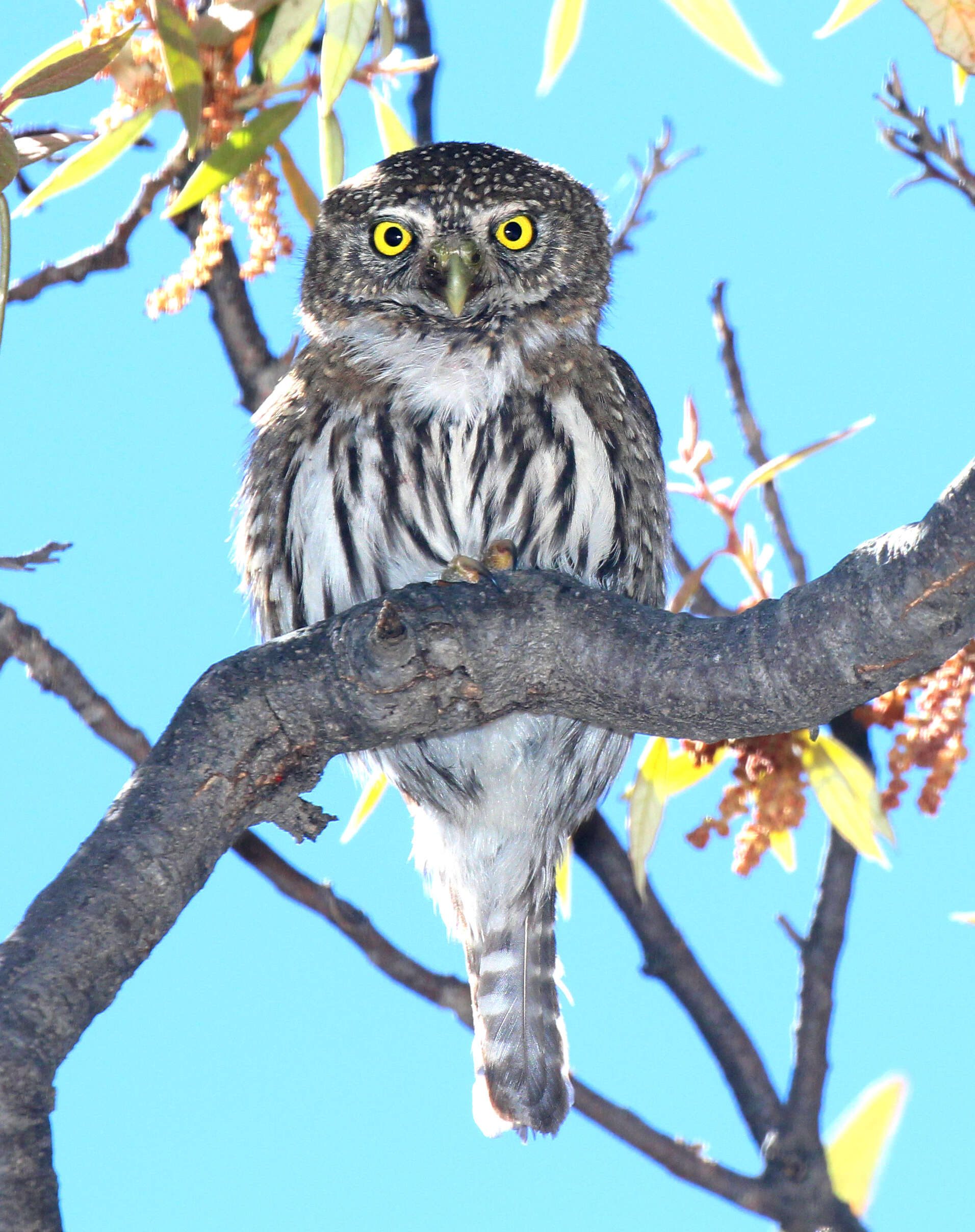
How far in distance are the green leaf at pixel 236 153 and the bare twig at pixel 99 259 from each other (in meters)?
0.52

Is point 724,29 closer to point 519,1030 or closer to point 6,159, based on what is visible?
point 6,159

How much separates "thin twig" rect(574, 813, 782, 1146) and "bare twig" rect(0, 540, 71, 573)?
5.22 feet

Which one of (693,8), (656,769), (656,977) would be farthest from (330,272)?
(656,977)

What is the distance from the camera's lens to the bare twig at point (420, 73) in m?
3.35

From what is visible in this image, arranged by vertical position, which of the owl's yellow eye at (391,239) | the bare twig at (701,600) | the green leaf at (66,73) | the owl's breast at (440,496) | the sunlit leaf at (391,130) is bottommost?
the green leaf at (66,73)

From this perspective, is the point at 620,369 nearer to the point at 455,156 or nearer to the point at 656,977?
the point at 455,156

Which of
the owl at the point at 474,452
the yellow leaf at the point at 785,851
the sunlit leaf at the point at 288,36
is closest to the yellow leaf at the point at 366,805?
the owl at the point at 474,452

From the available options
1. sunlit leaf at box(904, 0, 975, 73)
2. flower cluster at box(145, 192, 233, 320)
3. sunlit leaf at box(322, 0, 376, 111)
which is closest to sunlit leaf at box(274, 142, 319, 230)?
flower cluster at box(145, 192, 233, 320)

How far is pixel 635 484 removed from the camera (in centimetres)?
264

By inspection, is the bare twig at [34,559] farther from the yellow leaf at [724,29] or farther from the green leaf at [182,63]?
the yellow leaf at [724,29]

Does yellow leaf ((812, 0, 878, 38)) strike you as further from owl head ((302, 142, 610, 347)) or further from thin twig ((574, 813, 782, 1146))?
thin twig ((574, 813, 782, 1146))

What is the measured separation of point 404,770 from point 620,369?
3.09 feet

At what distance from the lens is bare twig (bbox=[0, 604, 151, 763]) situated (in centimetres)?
238

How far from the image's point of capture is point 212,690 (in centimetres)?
194
